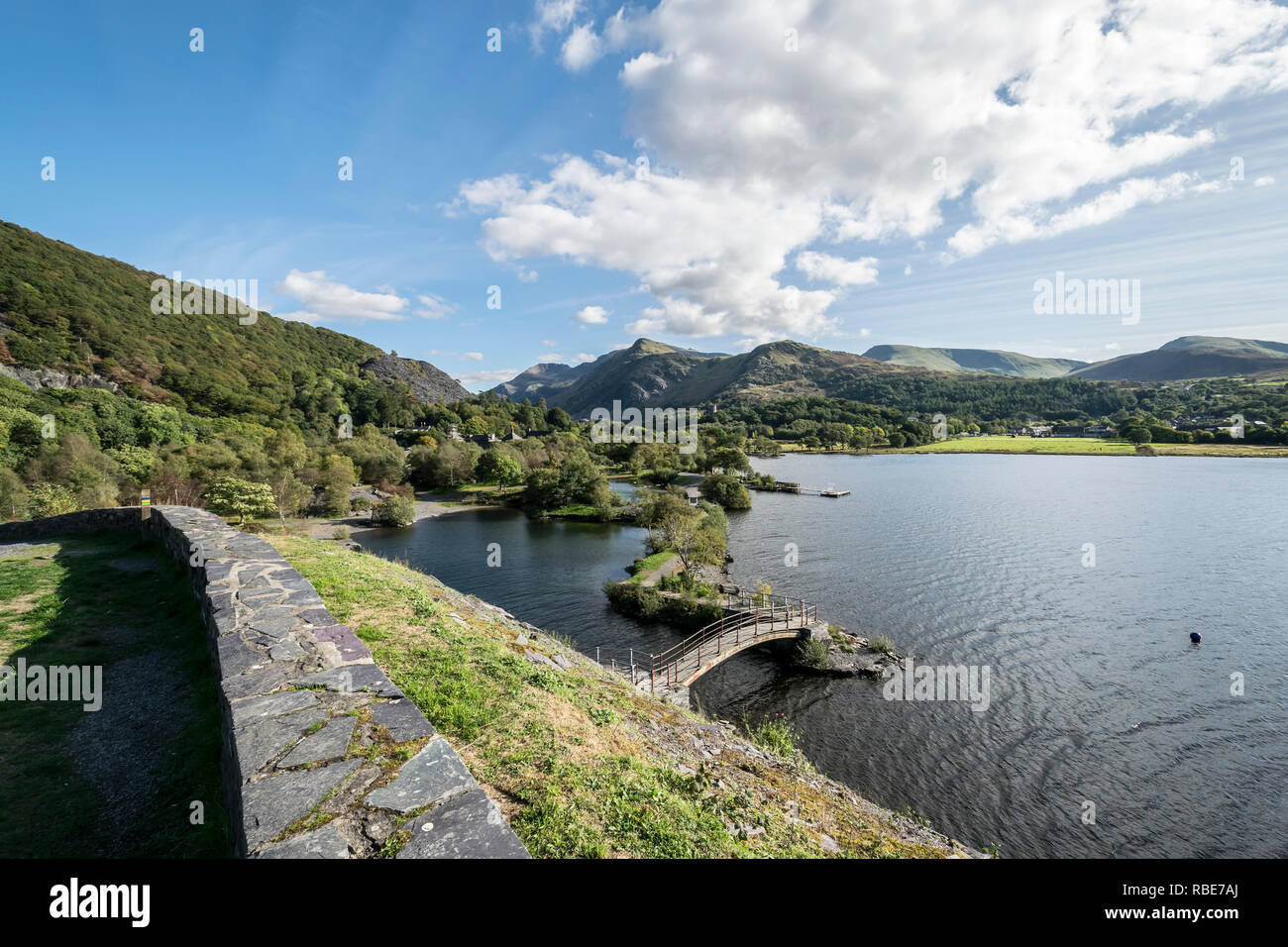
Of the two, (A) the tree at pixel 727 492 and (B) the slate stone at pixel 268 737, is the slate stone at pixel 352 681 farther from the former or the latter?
(A) the tree at pixel 727 492

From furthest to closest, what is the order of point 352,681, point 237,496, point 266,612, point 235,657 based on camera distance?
point 237,496 < point 266,612 < point 235,657 < point 352,681

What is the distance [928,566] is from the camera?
4541 centimetres

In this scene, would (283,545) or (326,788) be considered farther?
(283,545)

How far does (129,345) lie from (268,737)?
160515 millimetres

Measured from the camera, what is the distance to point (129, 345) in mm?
113250

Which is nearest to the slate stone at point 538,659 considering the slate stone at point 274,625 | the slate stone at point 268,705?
the slate stone at point 274,625

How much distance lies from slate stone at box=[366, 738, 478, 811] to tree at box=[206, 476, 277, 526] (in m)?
52.2

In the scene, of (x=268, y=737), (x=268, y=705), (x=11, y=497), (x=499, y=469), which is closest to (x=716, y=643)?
(x=268, y=705)

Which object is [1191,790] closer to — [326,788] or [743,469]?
[326,788]

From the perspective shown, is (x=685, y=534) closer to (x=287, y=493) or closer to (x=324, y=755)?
(x=324, y=755)

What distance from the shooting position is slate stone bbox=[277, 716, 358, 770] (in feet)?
14.8
